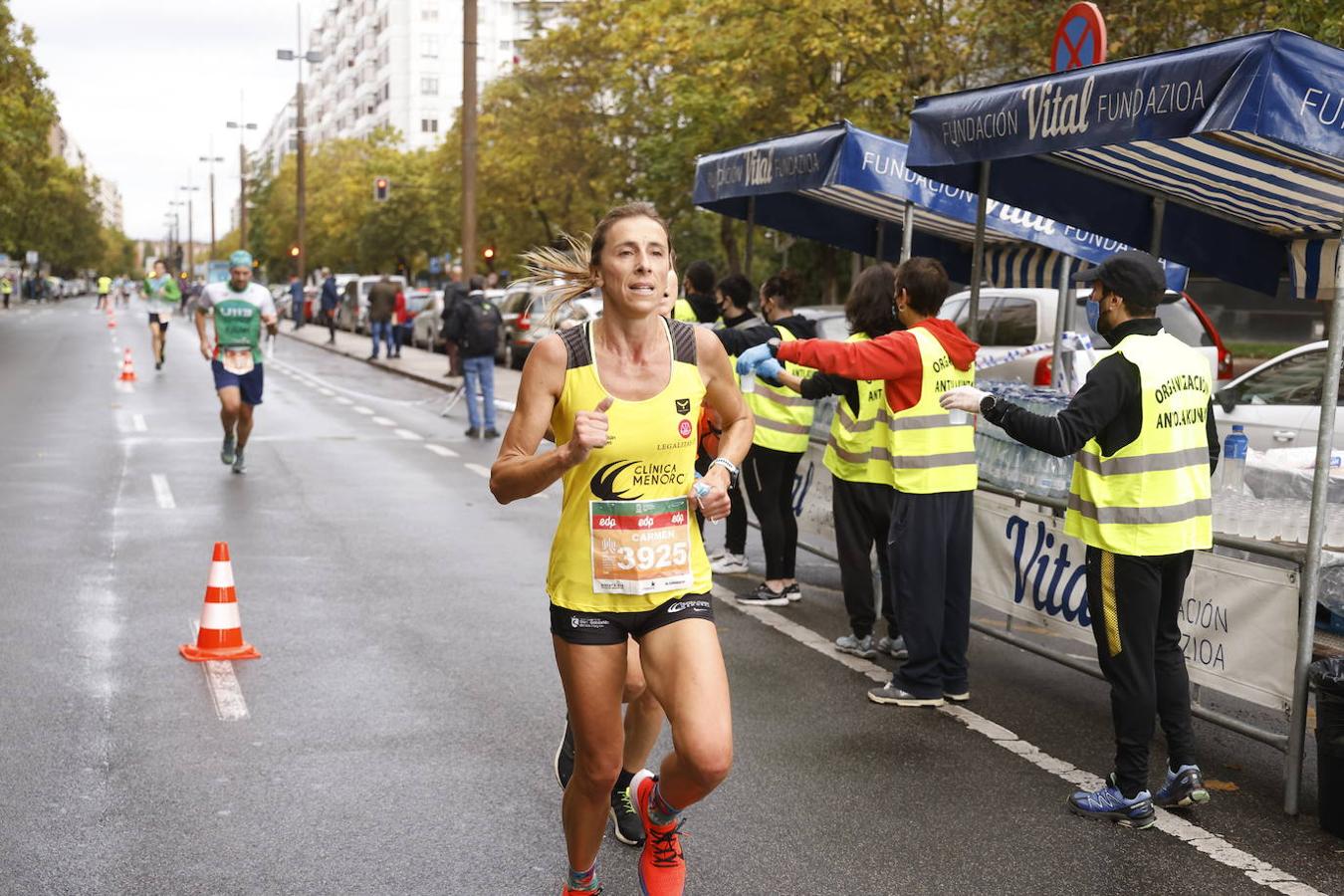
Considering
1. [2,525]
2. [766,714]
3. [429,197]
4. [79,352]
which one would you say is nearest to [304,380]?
[79,352]

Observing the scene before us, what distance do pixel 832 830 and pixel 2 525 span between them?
774cm

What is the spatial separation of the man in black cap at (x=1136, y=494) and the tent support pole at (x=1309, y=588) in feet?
1.10

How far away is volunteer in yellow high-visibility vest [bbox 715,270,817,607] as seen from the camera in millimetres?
8227

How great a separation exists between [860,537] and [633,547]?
11.6 ft

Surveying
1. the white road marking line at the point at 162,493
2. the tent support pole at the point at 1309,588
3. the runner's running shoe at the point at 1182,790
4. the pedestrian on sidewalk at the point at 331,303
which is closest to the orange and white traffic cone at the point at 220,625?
the runner's running shoe at the point at 1182,790

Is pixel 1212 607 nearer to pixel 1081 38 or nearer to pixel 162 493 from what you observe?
pixel 1081 38

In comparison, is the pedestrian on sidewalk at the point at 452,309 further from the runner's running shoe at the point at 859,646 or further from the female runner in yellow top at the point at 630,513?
the female runner in yellow top at the point at 630,513

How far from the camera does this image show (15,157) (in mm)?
41531

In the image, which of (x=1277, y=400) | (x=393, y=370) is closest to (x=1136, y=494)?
(x=1277, y=400)

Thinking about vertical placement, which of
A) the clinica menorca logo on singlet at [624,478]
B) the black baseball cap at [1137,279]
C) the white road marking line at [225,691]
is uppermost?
the black baseball cap at [1137,279]

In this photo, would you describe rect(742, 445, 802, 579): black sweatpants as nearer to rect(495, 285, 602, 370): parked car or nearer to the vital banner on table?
the vital banner on table

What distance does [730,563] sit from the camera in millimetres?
9500

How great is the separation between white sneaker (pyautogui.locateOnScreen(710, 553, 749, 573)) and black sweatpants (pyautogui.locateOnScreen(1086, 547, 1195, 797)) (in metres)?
4.43

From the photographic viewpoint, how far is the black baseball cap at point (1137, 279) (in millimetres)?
4945
